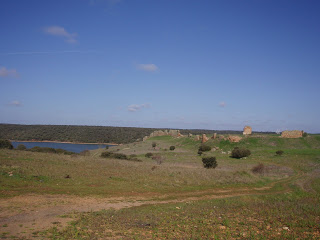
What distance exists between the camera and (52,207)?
500 inches

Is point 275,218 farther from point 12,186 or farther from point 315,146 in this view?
point 315,146

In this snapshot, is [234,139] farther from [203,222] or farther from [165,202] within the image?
[203,222]

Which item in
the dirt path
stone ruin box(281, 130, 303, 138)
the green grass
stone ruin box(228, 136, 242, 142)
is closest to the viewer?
the green grass

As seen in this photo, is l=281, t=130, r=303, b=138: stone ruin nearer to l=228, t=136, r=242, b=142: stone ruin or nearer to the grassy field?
l=228, t=136, r=242, b=142: stone ruin

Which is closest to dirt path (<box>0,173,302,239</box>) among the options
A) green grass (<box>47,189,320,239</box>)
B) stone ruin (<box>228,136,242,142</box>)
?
green grass (<box>47,189,320,239</box>)

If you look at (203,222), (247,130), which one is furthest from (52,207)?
(247,130)

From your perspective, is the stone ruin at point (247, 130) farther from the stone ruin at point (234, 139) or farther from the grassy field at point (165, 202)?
the grassy field at point (165, 202)

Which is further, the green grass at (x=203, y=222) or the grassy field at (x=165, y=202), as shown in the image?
the grassy field at (x=165, y=202)

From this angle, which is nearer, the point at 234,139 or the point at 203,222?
the point at 203,222

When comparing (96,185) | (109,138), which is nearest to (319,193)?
(96,185)

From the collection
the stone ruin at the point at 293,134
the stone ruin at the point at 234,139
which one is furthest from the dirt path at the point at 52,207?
the stone ruin at the point at 293,134

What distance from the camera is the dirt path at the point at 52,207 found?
951cm

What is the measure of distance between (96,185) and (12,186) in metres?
5.58

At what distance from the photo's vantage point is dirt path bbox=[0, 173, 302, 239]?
9511 millimetres
